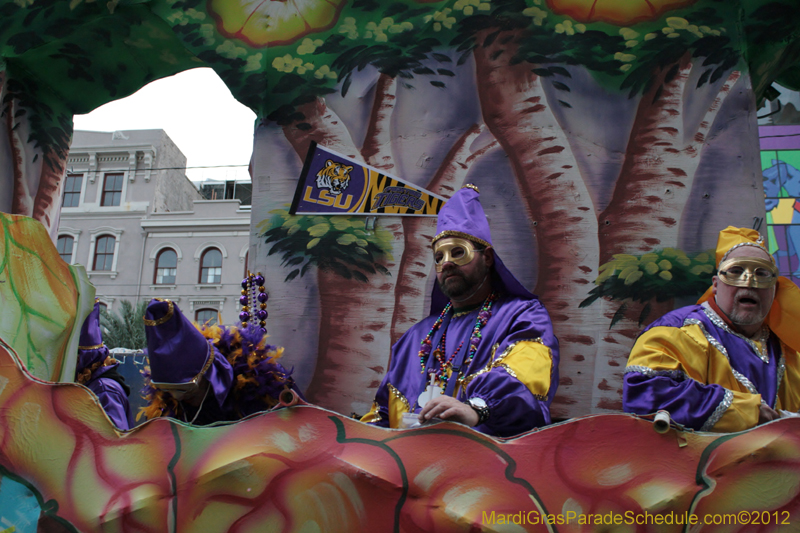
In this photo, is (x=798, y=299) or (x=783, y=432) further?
(x=798, y=299)

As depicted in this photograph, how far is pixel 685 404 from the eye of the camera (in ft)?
7.12

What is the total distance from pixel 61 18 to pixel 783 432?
4.73 metres

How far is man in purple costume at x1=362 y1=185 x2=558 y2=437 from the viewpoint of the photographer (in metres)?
2.09

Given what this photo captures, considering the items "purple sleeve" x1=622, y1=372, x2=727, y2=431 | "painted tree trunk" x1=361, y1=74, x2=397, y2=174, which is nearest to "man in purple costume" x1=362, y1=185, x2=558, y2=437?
"purple sleeve" x1=622, y1=372, x2=727, y2=431

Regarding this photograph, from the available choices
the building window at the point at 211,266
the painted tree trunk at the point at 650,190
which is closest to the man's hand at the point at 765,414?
the painted tree trunk at the point at 650,190

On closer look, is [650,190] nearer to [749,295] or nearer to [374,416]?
[749,295]

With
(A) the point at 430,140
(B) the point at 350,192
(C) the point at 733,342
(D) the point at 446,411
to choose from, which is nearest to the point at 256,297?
(B) the point at 350,192

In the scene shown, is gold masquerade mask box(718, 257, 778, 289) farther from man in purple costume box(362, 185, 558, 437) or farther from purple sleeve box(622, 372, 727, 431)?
man in purple costume box(362, 185, 558, 437)

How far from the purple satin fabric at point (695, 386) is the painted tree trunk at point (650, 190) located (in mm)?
924

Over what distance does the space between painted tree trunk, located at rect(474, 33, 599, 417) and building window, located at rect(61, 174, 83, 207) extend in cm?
1968

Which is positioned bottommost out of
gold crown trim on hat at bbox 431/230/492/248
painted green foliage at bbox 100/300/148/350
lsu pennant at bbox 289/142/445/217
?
painted green foliage at bbox 100/300/148/350

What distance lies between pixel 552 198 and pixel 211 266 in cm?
1779

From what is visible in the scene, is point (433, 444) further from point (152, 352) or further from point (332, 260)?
point (332, 260)

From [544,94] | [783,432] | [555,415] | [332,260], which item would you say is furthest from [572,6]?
[783,432]
